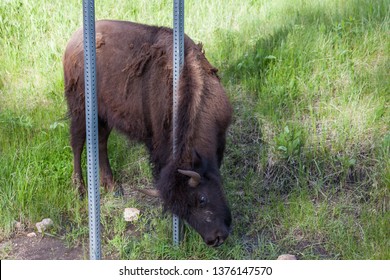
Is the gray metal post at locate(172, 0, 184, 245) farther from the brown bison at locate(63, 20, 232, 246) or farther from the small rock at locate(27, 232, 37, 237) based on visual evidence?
the small rock at locate(27, 232, 37, 237)

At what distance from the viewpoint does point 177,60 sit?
4.93 m

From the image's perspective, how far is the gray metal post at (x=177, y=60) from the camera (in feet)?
15.4

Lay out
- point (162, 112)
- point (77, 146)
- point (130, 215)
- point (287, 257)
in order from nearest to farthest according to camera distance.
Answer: point (287, 257) → point (162, 112) → point (130, 215) → point (77, 146)

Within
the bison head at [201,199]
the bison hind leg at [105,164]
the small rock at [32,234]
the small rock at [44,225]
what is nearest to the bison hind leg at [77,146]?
the bison hind leg at [105,164]

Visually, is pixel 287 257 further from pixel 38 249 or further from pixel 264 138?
pixel 38 249

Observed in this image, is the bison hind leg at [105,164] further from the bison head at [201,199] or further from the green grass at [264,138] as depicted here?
the bison head at [201,199]

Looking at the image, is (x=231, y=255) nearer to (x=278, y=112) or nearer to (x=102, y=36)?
(x=278, y=112)

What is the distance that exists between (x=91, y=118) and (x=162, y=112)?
0.91 meters

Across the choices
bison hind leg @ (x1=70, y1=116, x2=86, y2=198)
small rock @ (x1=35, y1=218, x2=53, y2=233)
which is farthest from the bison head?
bison hind leg @ (x1=70, y1=116, x2=86, y2=198)

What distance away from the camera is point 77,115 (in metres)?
6.04

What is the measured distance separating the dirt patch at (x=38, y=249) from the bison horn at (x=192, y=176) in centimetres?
107

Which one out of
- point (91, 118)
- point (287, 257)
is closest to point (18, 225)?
point (91, 118)

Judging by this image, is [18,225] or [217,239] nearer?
[217,239]

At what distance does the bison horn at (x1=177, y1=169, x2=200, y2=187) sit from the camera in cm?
477
